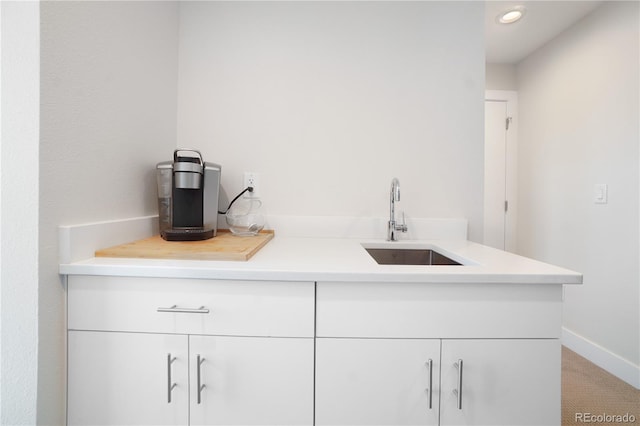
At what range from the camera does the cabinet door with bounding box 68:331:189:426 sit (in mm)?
791

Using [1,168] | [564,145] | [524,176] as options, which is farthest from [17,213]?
[524,176]

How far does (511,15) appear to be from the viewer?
6.40ft

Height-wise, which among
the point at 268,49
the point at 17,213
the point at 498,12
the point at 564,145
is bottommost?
the point at 17,213

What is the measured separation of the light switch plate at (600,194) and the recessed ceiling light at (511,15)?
1.27 m

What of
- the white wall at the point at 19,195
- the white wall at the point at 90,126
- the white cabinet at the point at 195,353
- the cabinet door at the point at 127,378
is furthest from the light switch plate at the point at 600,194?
the white wall at the point at 19,195

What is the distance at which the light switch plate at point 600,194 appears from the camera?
74.2 inches

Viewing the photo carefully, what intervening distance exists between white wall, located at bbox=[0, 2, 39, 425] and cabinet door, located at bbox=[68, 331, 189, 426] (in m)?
0.10

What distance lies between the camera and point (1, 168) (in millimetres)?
740

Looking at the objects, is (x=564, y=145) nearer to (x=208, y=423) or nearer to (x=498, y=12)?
(x=498, y=12)

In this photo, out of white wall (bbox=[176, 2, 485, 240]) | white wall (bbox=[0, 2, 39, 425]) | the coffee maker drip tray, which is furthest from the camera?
white wall (bbox=[176, 2, 485, 240])

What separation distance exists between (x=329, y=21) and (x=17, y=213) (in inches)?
57.6

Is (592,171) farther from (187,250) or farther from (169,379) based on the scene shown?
(169,379)

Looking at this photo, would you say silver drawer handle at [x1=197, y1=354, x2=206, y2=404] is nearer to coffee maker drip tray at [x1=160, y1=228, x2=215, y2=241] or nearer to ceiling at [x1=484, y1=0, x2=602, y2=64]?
coffee maker drip tray at [x1=160, y1=228, x2=215, y2=241]

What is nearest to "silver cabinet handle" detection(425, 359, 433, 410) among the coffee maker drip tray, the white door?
the coffee maker drip tray
